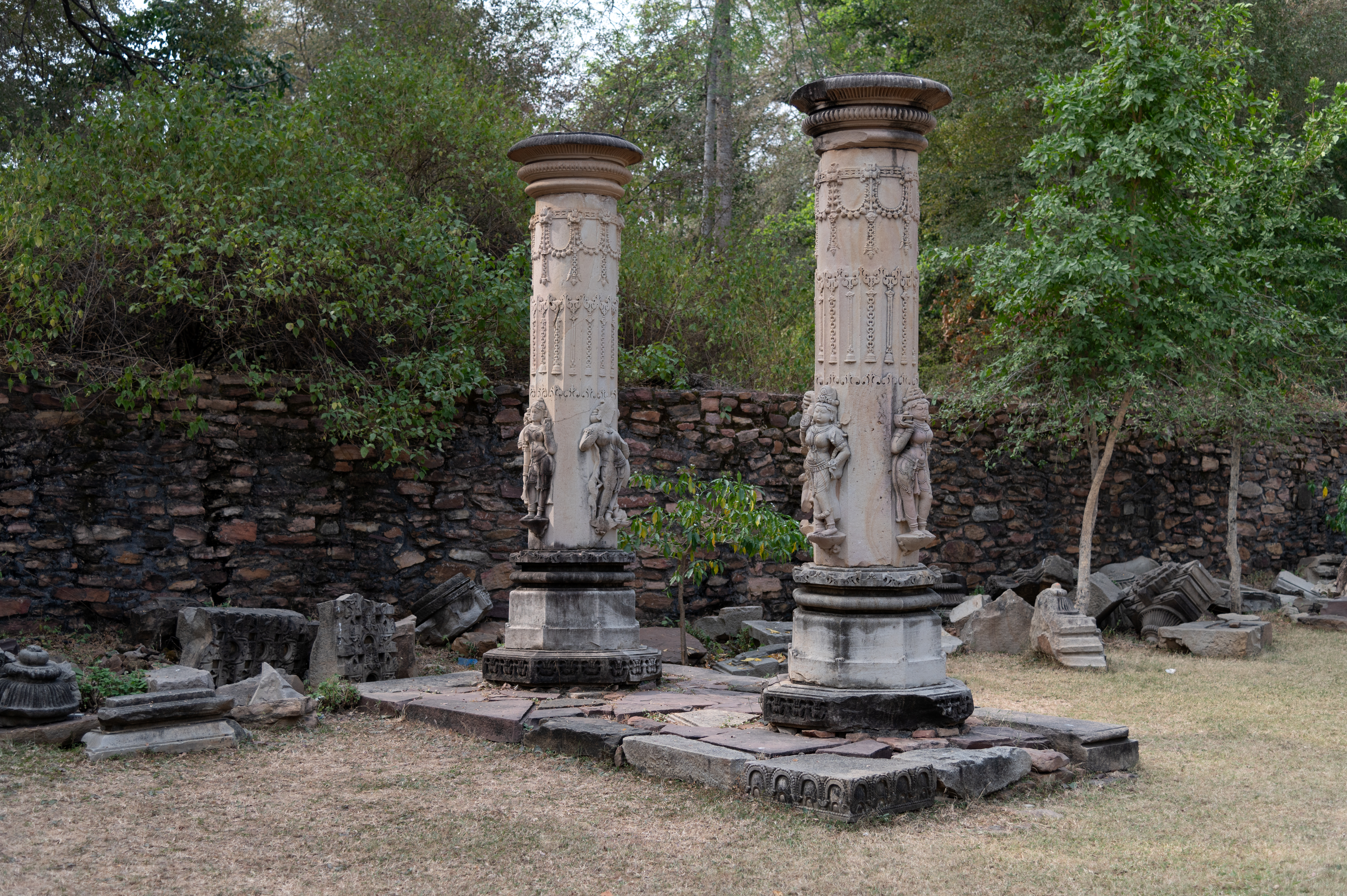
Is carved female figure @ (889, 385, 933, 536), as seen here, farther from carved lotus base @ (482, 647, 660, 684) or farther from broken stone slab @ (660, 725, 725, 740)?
carved lotus base @ (482, 647, 660, 684)

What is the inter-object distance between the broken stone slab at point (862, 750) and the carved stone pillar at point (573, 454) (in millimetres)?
2245

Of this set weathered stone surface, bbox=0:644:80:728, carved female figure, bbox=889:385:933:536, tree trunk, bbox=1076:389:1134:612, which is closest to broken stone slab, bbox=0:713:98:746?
weathered stone surface, bbox=0:644:80:728

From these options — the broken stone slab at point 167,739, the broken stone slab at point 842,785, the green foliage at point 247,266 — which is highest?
the green foliage at point 247,266

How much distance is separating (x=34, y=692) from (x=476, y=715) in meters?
2.28

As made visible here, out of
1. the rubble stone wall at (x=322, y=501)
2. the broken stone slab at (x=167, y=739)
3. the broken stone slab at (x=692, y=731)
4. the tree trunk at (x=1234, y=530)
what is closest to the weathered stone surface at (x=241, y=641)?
the rubble stone wall at (x=322, y=501)

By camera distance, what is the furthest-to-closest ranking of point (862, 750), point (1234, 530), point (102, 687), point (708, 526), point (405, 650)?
point (1234, 530) < point (708, 526) < point (405, 650) < point (102, 687) < point (862, 750)

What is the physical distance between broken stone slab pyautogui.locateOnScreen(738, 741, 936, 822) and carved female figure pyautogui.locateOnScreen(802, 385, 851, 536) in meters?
1.25

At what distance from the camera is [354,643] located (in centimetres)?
793

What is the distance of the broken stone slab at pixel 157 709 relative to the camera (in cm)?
594

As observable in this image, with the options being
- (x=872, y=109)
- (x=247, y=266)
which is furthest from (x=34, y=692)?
(x=872, y=109)

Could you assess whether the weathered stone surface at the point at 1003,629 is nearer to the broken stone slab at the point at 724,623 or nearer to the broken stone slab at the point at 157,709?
the broken stone slab at the point at 724,623

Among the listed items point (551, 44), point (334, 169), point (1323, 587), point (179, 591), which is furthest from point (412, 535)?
point (1323, 587)

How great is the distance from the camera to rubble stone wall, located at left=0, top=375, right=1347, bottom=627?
884 centimetres

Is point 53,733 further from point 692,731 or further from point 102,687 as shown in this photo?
point 692,731
